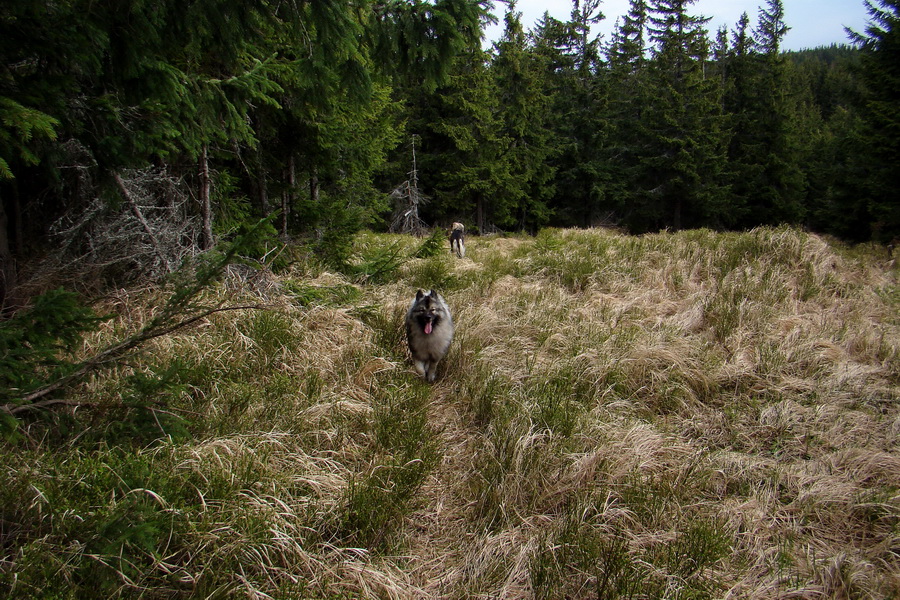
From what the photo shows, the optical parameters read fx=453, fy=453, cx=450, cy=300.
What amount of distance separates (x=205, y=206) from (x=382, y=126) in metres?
4.66

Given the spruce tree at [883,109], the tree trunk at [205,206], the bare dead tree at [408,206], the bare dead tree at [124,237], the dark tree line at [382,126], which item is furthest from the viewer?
the bare dead tree at [408,206]

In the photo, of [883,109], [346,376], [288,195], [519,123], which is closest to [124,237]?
[288,195]

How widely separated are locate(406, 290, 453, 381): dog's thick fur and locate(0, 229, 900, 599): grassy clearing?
17cm

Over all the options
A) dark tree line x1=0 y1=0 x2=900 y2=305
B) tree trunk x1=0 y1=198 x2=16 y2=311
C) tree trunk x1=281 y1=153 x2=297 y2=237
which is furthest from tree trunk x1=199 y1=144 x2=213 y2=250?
tree trunk x1=0 y1=198 x2=16 y2=311

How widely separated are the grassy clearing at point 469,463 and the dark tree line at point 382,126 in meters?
1.38

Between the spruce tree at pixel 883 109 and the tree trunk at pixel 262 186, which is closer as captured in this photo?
the tree trunk at pixel 262 186

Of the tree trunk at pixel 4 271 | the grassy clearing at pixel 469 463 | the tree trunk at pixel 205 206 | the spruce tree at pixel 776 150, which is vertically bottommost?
the grassy clearing at pixel 469 463

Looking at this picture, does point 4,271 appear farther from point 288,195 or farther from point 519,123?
point 519,123

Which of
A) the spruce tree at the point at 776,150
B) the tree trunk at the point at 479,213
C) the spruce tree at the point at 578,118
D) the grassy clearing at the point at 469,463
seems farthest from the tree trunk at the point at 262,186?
the spruce tree at the point at 776,150

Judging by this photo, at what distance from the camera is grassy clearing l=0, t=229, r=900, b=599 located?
207 cm

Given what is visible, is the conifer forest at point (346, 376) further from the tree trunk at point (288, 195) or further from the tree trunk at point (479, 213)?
the tree trunk at point (479, 213)

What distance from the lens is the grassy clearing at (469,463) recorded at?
6.78 ft

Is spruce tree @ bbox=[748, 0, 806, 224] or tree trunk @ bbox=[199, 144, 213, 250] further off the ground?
spruce tree @ bbox=[748, 0, 806, 224]

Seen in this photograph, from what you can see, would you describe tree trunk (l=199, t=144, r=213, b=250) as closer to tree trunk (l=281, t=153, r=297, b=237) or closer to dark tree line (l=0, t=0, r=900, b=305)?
dark tree line (l=0, t=0, r=900, b=305)
